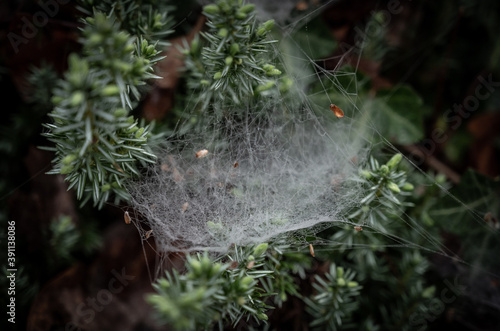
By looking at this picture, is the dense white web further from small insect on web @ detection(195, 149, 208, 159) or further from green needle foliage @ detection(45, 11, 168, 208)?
green needle foliage @ detection(45, 11, 168, 208)

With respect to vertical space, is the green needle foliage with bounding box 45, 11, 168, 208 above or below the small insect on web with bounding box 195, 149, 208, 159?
above

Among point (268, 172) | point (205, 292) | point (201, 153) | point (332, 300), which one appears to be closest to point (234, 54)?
point (201, 153)

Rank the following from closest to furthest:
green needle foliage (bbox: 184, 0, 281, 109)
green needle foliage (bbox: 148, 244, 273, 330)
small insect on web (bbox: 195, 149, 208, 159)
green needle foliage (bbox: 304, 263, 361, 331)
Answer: green needle foliage (bbox: 148, 244, 273, 330) < green needle foliage (bbox: 184, 0, 281, 109) < green needle foliage (bbox: 304, 263, 361, 331) < small insect on web (bbox: 195, 149, 208, 159)

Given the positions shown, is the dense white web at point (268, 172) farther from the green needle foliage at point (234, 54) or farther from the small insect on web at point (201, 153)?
the green needle foliage at point (234, 54)

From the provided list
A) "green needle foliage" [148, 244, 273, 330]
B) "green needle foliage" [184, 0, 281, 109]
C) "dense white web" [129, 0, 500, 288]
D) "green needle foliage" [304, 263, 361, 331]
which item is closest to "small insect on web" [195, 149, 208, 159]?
"dense white web" [129, 0, 500, 288]

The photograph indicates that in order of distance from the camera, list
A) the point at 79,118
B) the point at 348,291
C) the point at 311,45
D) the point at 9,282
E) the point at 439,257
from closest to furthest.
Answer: the point at 79,118 → the point at 348,291 → the point at 9,282 → the point at 439,257 → the point at 311,45

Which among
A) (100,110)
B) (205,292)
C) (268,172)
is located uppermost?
(100,110)

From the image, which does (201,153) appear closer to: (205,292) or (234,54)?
(234,54)

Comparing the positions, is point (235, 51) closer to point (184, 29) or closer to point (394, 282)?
point (184, 29)

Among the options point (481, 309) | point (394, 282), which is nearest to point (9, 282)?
point (394, 282)
